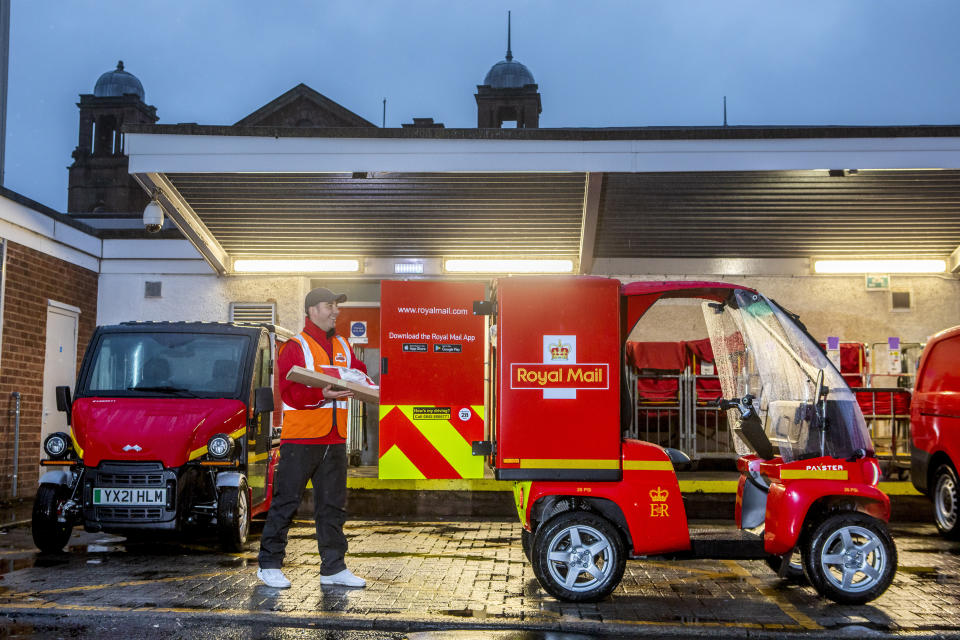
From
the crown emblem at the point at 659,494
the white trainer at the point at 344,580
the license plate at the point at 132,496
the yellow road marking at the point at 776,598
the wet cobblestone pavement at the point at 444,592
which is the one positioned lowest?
the yellow road marking at the point at 776,598

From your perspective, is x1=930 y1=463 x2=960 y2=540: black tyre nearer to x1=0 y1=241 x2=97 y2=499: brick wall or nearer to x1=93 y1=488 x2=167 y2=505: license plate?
x1=93 y1=488 x2=167 y2=505: license plate

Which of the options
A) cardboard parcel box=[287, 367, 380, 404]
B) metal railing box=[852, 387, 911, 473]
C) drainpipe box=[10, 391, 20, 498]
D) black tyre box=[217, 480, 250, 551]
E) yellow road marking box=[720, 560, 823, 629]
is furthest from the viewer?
metal railing box=[852, 387, 911, 473]

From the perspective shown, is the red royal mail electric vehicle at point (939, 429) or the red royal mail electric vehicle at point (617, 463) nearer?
the red royal mail electric vehicle at point (617, 463)

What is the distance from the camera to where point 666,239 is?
43.8ft

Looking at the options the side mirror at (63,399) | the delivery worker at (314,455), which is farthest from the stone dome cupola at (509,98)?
Answer: the delivery worker at (314,455)

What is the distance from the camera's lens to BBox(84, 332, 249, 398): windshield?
8766 millimetres

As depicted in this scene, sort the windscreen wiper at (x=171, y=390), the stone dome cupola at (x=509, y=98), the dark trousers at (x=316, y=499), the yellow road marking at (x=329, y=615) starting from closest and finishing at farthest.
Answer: the yellow road marking at (x=329, y=615) → the dark trousers at (x=316, y=499) → the windscreen wiper at (x=171, y=390) → the stone dome cupola at (x=509, y=98)

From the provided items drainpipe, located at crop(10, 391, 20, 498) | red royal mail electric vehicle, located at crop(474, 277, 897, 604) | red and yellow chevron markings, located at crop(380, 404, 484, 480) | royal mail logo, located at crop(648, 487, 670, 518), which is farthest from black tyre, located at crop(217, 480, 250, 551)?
drainpipe, located at crop(10, 391, 20, 498)

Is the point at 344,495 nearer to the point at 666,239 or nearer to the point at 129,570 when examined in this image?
the point at 129,570

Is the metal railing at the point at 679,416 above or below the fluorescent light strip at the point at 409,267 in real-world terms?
below

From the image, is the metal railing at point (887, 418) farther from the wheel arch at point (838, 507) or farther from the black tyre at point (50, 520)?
the black tyre at point (50, 520)

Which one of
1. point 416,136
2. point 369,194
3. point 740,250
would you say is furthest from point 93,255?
point 740,250

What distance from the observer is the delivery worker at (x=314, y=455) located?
6.49 meters

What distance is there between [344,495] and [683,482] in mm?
5306
